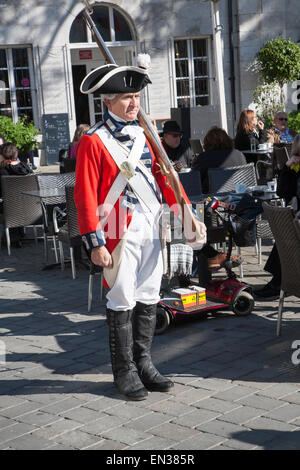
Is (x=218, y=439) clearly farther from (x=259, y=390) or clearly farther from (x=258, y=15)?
(x=258, y=15)

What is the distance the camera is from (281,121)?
12.6 m

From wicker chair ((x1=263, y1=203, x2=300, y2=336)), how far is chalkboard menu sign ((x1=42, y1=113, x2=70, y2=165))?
14.7 m

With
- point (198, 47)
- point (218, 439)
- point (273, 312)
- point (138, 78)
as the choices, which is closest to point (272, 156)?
point (273, 312)

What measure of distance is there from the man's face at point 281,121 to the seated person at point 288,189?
617 cm

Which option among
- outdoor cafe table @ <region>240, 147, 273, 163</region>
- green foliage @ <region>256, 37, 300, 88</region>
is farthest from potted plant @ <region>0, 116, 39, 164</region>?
green foliage @ <region>256, 37, 300, 88</region>

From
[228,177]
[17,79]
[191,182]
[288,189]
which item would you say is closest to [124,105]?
[288,189]

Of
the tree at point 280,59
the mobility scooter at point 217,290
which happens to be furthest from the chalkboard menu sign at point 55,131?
the mobility scooter at point 217,290

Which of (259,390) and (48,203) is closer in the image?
(259,390)

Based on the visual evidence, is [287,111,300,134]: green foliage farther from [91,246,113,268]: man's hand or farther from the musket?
[91,246,113,268]: man's hand

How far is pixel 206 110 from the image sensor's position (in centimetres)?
1433

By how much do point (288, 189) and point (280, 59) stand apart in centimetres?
1325

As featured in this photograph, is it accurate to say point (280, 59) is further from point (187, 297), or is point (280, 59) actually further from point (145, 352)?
point (145, 352)

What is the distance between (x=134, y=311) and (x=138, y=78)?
138cm

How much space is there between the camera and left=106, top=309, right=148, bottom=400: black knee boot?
434 cm
